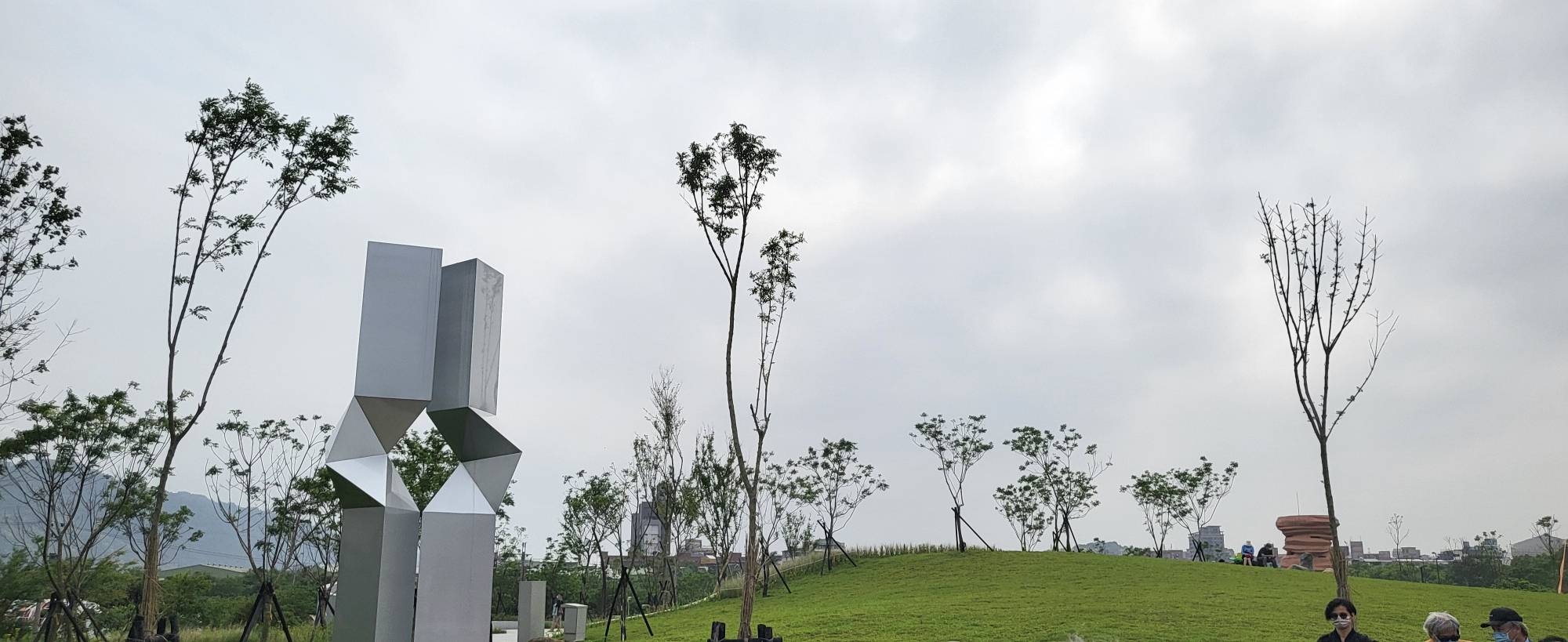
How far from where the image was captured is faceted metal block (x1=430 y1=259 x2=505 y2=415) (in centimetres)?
757

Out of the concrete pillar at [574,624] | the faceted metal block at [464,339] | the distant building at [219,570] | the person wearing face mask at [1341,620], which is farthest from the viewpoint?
the distant building at [219,570]

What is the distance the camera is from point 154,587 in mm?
14078

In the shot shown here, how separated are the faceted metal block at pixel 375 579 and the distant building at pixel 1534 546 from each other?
44.8 meters

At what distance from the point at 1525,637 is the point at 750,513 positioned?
880 cm

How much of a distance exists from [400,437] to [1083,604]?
1317cm

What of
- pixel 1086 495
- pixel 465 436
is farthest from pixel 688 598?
pixel 465 436

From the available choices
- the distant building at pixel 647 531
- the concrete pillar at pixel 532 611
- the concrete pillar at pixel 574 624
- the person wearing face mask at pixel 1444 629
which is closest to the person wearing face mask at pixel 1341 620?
the person wearing face mask at pixel 1444 629

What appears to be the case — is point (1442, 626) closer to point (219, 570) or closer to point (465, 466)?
point (465, 466)

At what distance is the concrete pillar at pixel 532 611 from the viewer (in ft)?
59.0

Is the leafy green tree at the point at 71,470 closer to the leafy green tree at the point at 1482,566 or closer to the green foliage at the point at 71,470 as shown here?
the green foliage at the point at 71,470

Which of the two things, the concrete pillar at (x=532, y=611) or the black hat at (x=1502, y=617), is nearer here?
the black hat at (x=1502, y=617)

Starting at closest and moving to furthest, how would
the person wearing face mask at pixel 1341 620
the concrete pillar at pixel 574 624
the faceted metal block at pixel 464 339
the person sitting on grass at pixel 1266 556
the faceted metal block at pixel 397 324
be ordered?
the person wearing face mask at pixel 1341 620, the faceted metal block at pixel 397 324, the faceted metal block at pixel 464 339, the concrete pillar at pixel 574 624, the person sitting on grass at pixel 1266 556

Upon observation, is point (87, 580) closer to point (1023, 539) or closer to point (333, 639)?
point (333, 639)

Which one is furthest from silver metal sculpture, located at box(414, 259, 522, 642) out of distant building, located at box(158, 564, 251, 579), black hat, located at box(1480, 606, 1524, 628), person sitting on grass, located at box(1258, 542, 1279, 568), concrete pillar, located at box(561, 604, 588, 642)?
A: distant building, located at box(158, 564, 251, 579)
